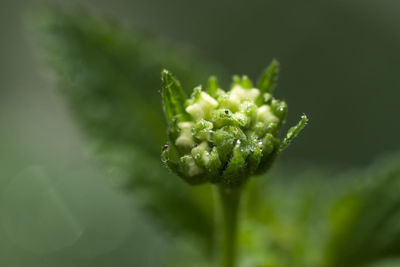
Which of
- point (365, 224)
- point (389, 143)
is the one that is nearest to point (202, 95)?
point (365, 224)

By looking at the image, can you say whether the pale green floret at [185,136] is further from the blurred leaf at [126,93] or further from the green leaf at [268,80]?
the blurred leaf at [126,93]

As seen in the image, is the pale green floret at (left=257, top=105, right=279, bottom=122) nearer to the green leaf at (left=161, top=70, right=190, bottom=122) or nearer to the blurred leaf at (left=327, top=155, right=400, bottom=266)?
the green leaf at (left=161, top=70, right=190, bottom=122)

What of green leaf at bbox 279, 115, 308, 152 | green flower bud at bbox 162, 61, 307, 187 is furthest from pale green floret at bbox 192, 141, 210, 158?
green leaf at bbox 279, 115, 308, 152

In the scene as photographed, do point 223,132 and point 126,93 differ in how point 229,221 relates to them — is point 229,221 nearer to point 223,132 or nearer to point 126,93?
point 223,132

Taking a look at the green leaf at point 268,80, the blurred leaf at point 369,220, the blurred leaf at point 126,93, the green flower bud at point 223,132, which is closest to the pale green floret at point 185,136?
the green flower bud at point 223,132

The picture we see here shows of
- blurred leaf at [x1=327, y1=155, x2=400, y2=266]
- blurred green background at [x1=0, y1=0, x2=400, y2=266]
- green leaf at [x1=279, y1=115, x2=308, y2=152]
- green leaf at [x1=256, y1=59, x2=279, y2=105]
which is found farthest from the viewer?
blurred green background at [x1=0, y1=0, x2=400, y2=266]

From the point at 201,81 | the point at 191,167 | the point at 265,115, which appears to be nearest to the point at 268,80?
the point at 265,115
